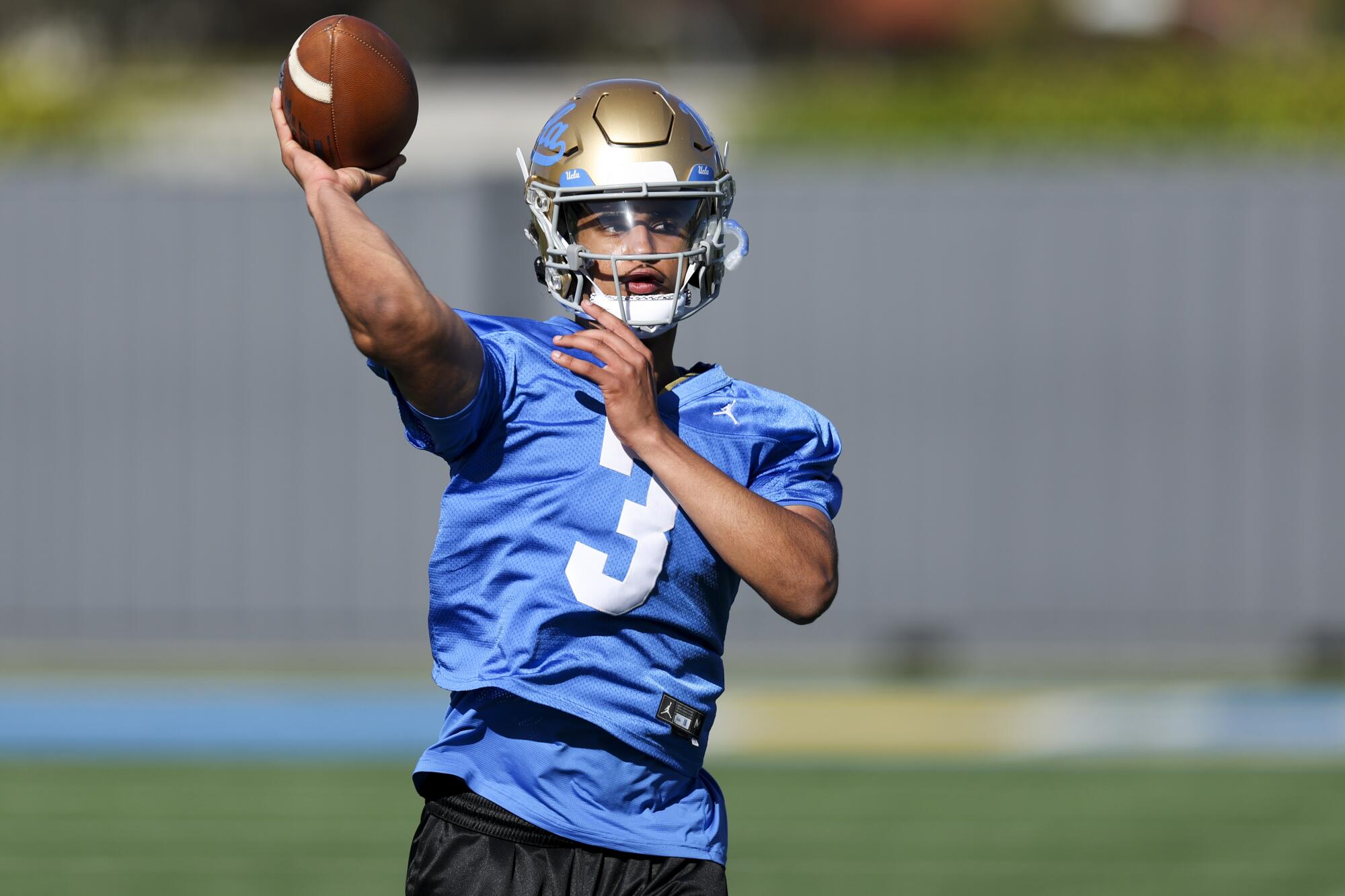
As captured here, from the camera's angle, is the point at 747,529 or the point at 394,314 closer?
the point at 394,314

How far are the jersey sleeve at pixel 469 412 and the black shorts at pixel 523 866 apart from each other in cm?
53

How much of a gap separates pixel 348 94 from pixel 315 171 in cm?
21

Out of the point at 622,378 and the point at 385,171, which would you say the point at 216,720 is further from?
the point at 622,378

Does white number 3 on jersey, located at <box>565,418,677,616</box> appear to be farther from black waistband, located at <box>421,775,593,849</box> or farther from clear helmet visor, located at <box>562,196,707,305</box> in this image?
black waistband, located at <box>421,775,593,849</box>

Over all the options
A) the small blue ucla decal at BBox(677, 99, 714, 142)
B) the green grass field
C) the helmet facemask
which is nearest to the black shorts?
the helmet facemask

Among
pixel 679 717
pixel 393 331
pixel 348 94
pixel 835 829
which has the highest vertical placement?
pixel 348 94

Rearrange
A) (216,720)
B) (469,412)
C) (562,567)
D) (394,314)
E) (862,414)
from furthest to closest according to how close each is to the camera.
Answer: (862,414)
(216,720)
(562,567)
(469,412)
(394,314)

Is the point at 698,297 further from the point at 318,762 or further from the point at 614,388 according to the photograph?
the point at 318,762

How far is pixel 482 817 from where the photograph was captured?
2.96m

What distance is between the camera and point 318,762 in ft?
26.6

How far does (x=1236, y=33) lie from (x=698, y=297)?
808 inches

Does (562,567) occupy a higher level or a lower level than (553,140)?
lower

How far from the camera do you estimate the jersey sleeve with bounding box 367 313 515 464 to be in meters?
2.75

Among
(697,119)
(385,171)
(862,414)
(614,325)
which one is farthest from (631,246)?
(862,414)
